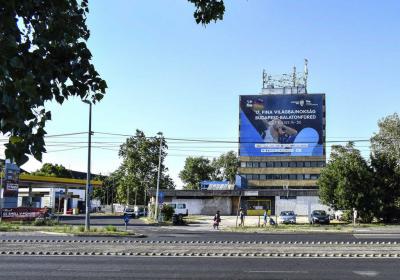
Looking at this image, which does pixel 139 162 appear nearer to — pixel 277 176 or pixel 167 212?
pixel 277 176

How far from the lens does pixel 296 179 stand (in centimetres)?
10475

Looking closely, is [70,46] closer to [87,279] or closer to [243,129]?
[87,279]

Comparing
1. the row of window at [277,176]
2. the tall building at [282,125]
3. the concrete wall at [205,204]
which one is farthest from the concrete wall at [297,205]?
the row of window at [277,176]

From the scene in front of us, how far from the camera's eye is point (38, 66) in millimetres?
4121

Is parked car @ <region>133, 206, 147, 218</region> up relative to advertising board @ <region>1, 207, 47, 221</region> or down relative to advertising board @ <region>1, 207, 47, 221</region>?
down

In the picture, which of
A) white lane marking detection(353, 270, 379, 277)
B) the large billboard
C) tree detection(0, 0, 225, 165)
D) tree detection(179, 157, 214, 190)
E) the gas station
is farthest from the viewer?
tree detection(179, 157, 214, 190)

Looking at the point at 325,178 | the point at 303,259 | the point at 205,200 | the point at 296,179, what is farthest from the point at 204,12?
the point at 296,179

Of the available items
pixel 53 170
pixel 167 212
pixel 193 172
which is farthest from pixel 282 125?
pixel 53 170

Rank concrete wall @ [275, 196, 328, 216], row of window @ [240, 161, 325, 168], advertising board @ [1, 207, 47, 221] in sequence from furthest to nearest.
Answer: row of window @ [240, 161, 325, 168]
concrete wall @ [275, 196, 328, 216]
advertising board @ [1, 207, 47, 221]

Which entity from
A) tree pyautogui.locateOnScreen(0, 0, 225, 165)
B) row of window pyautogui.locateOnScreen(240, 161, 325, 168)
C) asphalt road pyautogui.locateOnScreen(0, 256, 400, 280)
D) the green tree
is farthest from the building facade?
tree pyautogui.locateOnScreen(0, 0, 225, 165)

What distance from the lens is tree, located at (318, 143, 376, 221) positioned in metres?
47.2

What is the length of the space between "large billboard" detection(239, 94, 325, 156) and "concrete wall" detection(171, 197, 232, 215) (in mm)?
17472

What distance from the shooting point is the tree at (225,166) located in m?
135

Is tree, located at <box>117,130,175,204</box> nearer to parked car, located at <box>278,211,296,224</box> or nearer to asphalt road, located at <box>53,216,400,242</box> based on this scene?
parked car, located at <box>278,211,296,224</box>
